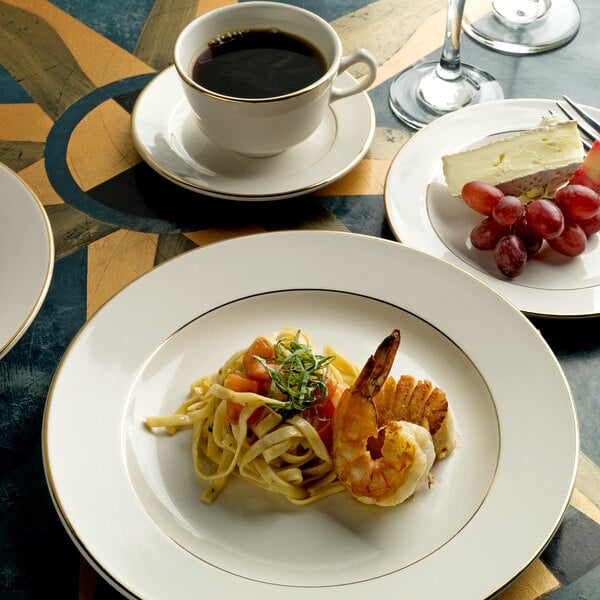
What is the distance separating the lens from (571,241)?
1.53 meters

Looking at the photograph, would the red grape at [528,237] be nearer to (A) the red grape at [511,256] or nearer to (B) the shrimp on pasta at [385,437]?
(A) the red grape at [511,256]

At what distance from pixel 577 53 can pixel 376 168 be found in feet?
2.29

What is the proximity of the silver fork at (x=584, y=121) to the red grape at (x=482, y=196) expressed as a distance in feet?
1.04

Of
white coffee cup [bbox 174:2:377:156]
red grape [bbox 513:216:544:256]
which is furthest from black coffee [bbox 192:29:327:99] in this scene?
red grape [bbox 513:216:544:256]

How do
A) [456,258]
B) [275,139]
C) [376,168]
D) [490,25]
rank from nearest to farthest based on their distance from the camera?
1. [456,258]
2. [275,139]
3. [376,168]
4. [490,25]

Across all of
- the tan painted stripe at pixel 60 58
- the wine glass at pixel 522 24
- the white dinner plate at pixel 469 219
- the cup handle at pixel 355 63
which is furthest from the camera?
the wine glass at pixel 522 24

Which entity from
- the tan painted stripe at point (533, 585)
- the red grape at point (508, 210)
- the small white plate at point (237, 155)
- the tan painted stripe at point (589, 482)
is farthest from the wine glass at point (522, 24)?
the tan painted stripe at point (533, 585)

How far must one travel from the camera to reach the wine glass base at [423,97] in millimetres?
1907

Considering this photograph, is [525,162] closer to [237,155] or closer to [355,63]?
[355,63]

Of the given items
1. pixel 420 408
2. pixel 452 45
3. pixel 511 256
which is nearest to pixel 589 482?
pixel 420 408

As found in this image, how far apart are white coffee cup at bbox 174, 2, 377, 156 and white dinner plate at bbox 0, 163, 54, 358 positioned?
40 cm

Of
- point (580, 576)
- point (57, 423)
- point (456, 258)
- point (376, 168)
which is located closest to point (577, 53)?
point (376, 168)

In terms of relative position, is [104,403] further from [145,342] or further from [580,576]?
[580,576]

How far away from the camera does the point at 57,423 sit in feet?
4.00
